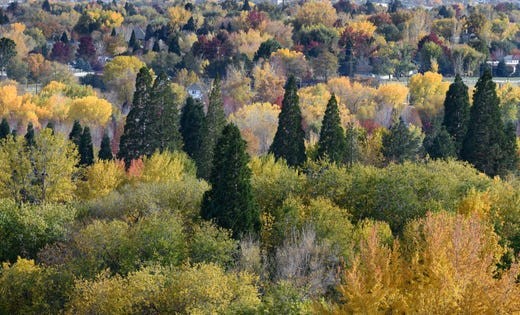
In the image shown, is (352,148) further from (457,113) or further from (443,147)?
(457,113)

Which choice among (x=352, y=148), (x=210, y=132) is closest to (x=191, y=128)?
A: (x=210, y=132)

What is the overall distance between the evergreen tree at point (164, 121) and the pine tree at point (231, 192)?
1540cm

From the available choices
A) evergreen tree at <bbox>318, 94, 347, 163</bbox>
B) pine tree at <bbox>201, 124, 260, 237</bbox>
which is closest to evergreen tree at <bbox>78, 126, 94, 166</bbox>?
evergreen tree at <bbox>318, 94, 347, 163</bbox>

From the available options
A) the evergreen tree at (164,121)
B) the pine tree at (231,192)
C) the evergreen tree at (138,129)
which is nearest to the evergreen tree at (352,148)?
the evergreen tree at (164,121)

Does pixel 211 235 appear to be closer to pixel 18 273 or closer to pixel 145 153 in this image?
pixel 18 273

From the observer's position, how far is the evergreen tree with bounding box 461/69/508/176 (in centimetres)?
4866

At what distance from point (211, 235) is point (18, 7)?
5767 inches

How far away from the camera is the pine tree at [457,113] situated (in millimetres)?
52562

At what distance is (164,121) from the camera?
51625 mm

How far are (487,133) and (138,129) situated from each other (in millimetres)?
19881

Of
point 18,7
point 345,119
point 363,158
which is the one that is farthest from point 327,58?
point 18,7

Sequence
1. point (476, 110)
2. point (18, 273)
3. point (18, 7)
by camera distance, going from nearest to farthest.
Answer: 1. point (18, 273)
2. point (476, 110)
3. point (18, 7)

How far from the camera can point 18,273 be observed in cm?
3122

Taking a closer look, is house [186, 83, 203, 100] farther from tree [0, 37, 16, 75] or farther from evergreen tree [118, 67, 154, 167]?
evergreen tree [118, 67, 154, 167]
